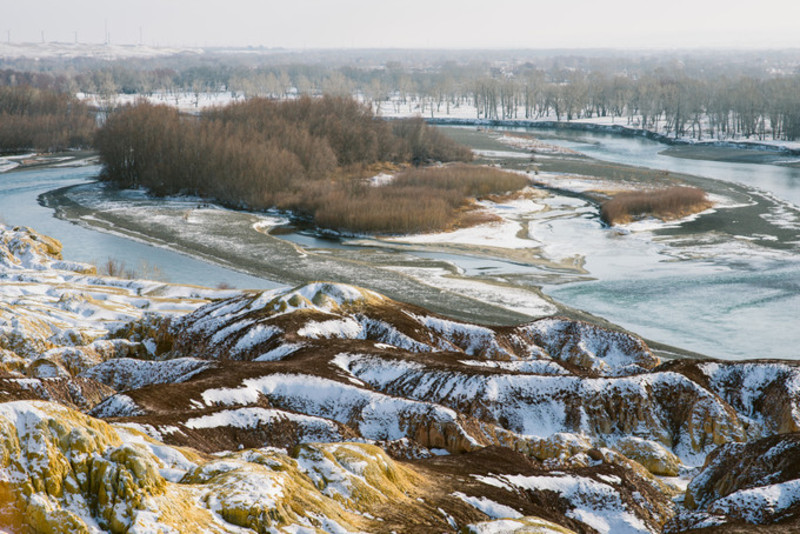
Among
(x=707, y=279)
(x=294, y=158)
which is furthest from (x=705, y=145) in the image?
(x=707, y=279)

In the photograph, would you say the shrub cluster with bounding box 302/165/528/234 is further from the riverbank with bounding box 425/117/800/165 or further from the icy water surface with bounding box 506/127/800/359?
the riverbank with bounding box 425/117/800/165

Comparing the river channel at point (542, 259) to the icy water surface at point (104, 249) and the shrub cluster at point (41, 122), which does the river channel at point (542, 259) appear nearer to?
the icy water surface at point (104, 249)

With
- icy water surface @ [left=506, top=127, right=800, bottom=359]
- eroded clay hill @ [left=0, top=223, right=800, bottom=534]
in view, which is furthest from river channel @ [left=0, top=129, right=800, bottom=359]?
eroded clay hill @ [left=0, top=223, right=800, bottom=534]

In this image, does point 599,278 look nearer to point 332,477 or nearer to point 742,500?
point 742,500

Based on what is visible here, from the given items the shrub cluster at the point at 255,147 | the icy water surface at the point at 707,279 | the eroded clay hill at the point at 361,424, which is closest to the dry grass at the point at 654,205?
the icy water surface at the point at 707,279

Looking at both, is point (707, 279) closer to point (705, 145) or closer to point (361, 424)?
point (361, 424)

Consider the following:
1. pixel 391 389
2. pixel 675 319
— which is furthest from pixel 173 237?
pixel 391 389
